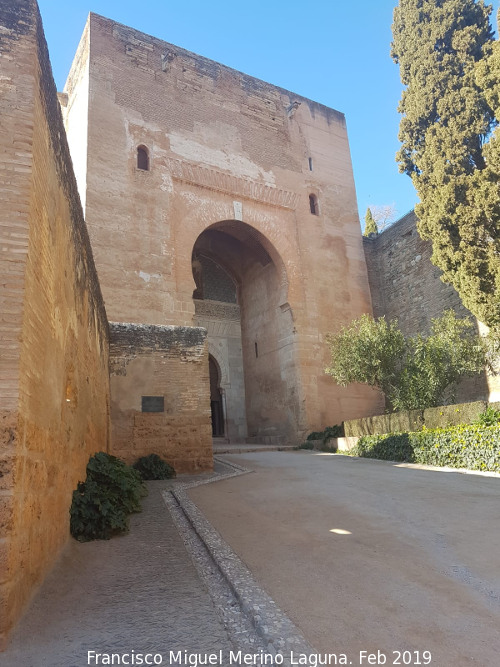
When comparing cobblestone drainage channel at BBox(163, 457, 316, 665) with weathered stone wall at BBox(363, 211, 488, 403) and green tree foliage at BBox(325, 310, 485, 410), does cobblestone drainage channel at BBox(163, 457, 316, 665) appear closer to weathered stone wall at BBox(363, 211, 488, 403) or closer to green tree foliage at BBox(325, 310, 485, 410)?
green tree foliage at BBox(325, 310, 485, 410)

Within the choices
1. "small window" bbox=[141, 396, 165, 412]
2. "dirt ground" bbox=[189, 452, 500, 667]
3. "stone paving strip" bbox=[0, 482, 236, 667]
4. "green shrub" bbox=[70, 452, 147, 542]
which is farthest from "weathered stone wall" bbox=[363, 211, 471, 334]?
"stone paving strip" bbox=[0, 482, 236, 667]

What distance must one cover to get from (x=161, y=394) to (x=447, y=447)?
510 cm

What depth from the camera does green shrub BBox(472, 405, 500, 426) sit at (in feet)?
26.3

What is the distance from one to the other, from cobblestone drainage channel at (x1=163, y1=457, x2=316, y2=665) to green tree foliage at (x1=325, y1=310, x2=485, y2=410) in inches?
316

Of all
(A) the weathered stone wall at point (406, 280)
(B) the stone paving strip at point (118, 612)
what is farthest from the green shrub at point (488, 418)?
(A) the weathered stone wall at point (406, 280)

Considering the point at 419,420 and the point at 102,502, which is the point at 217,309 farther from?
the point at 102,502

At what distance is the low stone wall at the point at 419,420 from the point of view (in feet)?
28.9

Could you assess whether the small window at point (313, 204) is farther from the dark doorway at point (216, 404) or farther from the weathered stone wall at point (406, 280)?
the dark doorway at point (216, 404)

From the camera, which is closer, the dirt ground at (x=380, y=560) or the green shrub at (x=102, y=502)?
the dirt ground at (x=380, y=560)

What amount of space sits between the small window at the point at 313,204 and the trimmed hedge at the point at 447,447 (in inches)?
391

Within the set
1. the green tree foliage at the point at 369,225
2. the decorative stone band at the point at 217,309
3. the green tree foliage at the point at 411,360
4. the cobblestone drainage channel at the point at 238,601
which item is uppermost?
the green tree foliage at the point at 369,225

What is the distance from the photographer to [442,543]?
11.7 feet

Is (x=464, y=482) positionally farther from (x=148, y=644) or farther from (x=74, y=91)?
(x=74, y=91)

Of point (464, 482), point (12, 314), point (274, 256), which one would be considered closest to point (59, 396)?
point (12, 314)
